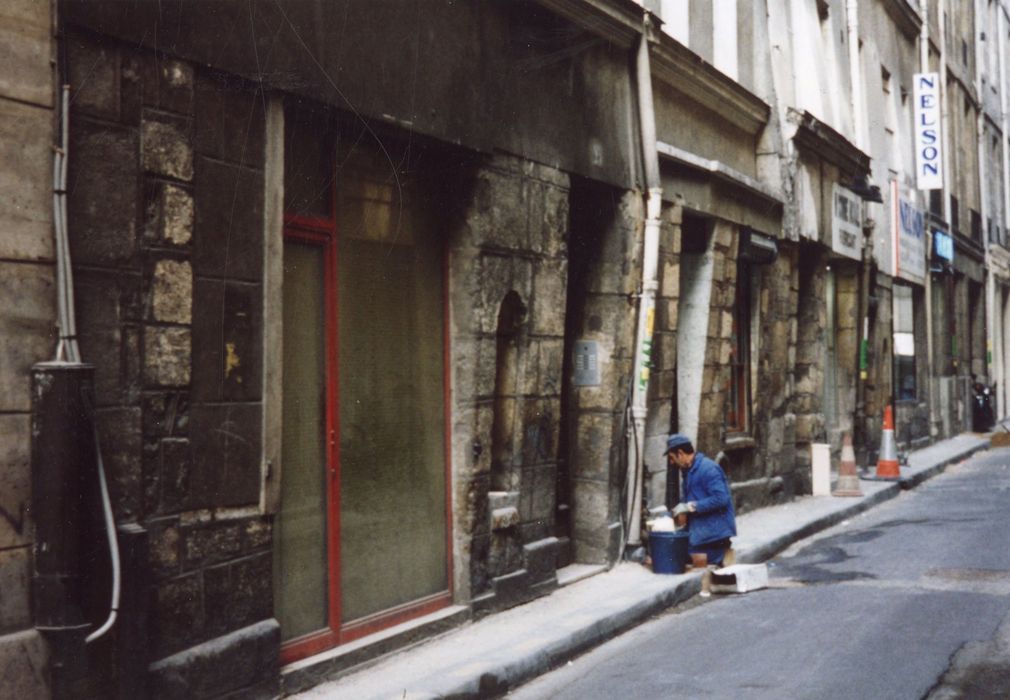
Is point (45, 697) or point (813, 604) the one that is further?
point (813, 604)

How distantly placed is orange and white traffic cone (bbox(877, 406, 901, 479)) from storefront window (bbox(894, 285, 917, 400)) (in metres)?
4.03

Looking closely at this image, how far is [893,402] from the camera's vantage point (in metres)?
22.5

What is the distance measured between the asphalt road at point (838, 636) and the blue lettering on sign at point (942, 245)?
1488 cm

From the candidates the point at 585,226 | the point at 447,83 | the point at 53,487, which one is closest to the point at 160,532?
the point at 53,487

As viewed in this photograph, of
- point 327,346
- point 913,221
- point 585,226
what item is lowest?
point 327,346

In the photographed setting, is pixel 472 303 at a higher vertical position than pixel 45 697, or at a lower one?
higher

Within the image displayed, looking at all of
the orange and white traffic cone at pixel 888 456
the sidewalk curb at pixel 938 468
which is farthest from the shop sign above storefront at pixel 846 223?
the sidewalk curb at pixel 938 468

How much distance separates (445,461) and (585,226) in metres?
3.20

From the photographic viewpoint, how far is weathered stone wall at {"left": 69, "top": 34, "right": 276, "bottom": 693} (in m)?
5.38

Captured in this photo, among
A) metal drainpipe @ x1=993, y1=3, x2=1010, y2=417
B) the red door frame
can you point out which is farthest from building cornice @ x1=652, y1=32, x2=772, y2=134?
metal drainpipe @ x1=993, y1=3, x2=1010, y2=417

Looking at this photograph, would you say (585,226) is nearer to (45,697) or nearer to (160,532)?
(160,532)

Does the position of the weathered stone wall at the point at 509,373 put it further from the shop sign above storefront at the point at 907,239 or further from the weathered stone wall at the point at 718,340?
the shop sign above storefront at the point at 907,239

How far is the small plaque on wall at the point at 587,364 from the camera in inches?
428

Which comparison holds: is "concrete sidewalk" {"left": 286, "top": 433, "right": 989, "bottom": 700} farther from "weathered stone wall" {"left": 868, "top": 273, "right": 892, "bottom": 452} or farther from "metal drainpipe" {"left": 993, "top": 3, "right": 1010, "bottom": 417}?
"metal drainpipe" {"left": 993, "top": 3, "right": 1010, "bottom": 417}
